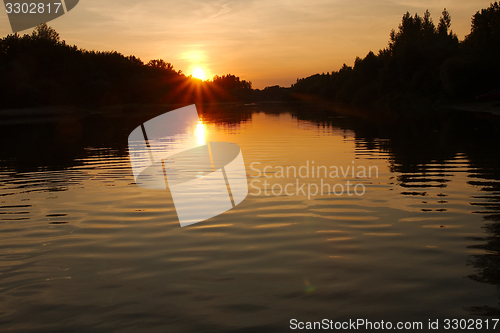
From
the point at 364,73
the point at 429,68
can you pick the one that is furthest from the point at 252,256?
the point at 364,73

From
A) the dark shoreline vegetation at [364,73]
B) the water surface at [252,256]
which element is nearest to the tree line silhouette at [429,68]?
the dark shoreline vegetation at [364,73]

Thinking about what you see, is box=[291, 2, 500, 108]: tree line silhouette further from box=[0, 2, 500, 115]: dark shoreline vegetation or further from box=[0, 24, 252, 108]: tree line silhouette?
box=[0, 24, 252, 108]: tree line silhouette

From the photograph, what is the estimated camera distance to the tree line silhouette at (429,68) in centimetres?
5969

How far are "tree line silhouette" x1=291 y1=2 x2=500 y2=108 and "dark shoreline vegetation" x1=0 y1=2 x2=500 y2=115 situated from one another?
128 mm

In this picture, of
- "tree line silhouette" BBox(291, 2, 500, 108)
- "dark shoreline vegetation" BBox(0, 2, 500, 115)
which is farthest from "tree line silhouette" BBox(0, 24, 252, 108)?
"tree line silhouette" BBox(291, 2, 500, 108)

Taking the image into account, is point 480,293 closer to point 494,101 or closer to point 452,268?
point 452,268

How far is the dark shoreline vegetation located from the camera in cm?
6174

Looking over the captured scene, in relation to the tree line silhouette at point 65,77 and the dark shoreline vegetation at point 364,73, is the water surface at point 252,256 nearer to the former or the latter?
the dark shoreline vegetation at point 364,73

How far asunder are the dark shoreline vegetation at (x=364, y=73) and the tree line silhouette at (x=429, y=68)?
128mm

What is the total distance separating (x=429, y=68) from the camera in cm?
7506

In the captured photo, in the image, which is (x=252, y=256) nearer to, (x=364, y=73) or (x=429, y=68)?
(x=429, y=68)

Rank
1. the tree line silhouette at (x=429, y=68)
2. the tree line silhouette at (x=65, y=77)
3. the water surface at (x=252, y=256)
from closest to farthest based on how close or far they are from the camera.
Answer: the water surface at (x=252, y=256), the tree line silhouette at (x=429, y=68), the tree line silhouette at (x=65, y=77)

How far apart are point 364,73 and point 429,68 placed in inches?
1413

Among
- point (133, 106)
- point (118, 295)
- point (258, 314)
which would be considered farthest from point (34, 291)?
point (133, 106)
